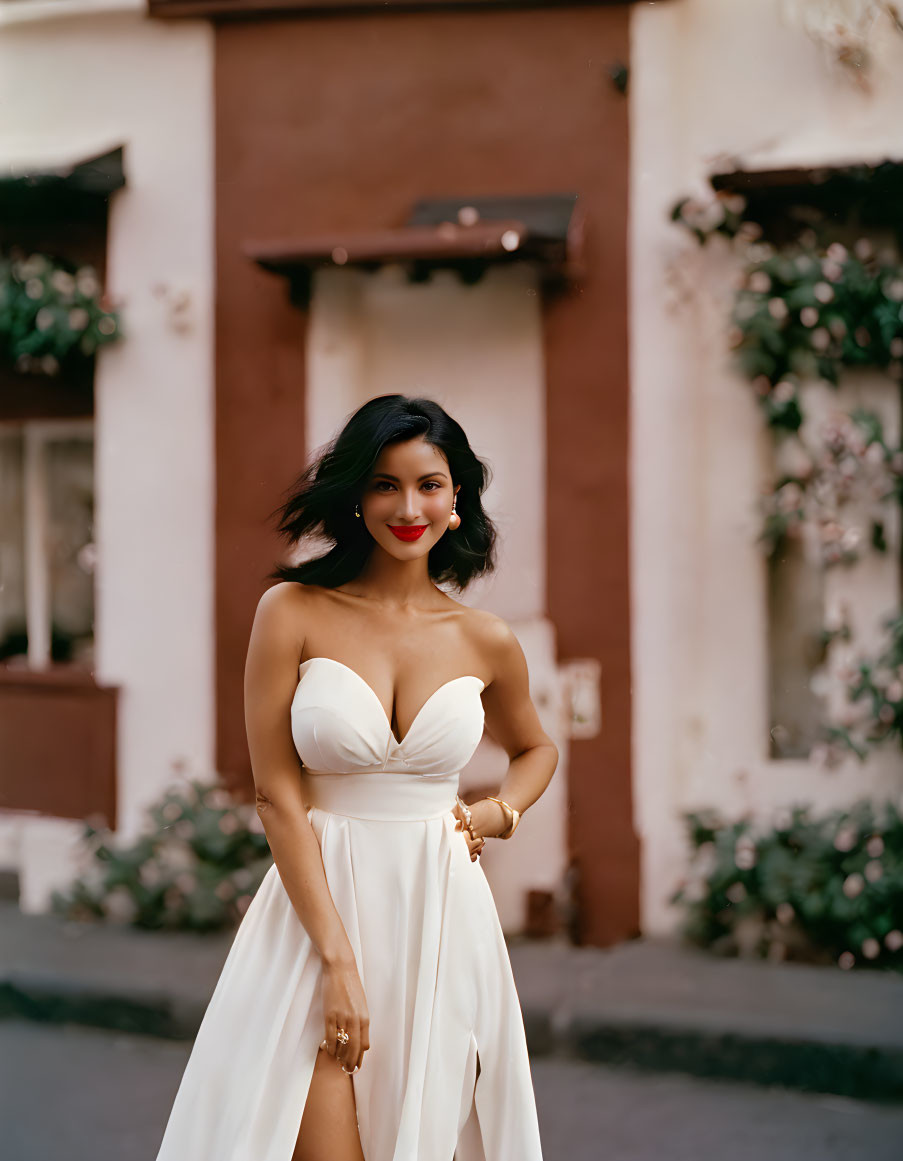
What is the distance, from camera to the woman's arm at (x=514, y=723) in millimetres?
2160

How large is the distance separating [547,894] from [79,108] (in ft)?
11.5

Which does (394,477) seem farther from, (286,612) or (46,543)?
(46,543)

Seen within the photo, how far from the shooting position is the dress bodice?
1913mm

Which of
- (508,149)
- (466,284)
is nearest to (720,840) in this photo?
(466,284)

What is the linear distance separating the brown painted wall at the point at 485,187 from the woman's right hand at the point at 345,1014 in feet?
8.38

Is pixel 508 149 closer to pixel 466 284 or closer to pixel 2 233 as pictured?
pixel 466 284

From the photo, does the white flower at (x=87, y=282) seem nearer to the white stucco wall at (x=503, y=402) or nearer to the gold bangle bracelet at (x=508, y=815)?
the white stucco wall at (x=503, y=402)

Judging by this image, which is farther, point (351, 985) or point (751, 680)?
point (751, 680)

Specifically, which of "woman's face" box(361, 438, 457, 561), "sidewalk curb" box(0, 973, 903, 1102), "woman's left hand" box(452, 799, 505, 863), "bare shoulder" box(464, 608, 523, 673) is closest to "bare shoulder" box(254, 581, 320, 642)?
"woman's face" box(361, 438, 457, 561)

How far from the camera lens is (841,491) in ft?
14.1

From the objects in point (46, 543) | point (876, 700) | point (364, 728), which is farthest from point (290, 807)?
point (46, 543)

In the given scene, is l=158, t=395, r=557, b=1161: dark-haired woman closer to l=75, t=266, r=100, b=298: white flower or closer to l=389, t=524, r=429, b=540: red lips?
l=389, t=524, r=429, b=540: red lips

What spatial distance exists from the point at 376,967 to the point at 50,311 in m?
3.40

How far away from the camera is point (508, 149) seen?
14.1 ft
